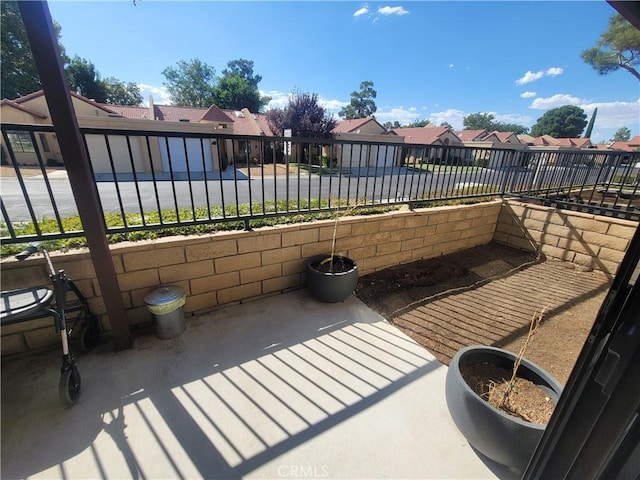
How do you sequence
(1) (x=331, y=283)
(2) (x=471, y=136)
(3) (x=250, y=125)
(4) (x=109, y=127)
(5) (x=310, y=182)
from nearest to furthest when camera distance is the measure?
(1) (x=331, y=283) → (5) (x=310, y=182) → (4) (x=109, y=127) → (3) (x=250, y=125) → (2) (x=471, y=136)

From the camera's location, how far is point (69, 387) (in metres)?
1.57

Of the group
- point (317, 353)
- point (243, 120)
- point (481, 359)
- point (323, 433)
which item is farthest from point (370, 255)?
point (243, 120)

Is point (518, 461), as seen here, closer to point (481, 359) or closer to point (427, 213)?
point (481, 359)

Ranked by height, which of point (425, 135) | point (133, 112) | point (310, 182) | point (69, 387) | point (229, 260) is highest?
point (133, 112)

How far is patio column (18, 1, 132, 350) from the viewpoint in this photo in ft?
4.68

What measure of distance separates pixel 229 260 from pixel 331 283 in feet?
3.18

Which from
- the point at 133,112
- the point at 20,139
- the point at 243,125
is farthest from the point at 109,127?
the point at 20,139

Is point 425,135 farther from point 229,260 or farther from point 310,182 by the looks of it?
point 229,260

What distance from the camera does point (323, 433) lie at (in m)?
1.51

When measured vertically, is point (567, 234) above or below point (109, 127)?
below

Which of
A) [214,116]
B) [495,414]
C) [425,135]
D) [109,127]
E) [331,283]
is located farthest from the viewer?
[425,135]

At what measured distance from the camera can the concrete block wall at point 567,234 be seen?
3340 millimetres

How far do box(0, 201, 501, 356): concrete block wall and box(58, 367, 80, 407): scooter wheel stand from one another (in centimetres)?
55

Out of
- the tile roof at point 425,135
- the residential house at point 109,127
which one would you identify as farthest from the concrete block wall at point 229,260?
the tile roof at point 425,135
